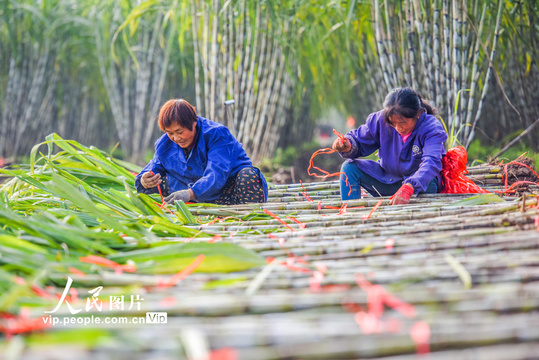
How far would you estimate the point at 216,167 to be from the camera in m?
2.26

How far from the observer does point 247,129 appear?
3.86 metres

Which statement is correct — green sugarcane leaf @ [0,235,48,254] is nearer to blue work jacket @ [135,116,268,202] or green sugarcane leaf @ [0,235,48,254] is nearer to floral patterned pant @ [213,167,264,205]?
blue work jacket @ [135,116,268,202]

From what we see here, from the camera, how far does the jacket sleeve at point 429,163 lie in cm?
204

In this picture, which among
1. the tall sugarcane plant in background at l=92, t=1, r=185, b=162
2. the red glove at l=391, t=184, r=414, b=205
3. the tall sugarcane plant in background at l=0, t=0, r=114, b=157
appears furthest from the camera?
the tall sugarcane plant in background at l=92, t=1, r=185, b=162

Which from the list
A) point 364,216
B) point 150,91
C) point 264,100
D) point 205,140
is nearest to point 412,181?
point 364,216

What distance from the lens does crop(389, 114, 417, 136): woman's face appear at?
7.13 feet

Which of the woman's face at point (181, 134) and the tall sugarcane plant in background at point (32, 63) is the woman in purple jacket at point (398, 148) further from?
the tall sugarcane plant in background at point (32, 63)

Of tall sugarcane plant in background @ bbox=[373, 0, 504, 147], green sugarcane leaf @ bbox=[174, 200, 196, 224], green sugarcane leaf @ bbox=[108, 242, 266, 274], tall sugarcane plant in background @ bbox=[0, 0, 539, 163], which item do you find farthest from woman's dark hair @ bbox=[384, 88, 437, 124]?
green sugarcane leaf @ bbox=[108, 242, 266, 274]

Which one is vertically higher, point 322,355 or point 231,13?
point 231,13

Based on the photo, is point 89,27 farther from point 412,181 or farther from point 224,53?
point 412,181

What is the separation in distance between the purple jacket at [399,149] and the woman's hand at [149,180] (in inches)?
35.6

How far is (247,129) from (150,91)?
2120mm

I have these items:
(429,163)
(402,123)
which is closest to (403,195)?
(429,163)

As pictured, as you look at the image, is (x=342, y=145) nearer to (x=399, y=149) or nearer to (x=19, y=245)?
(x=399, y=149)
